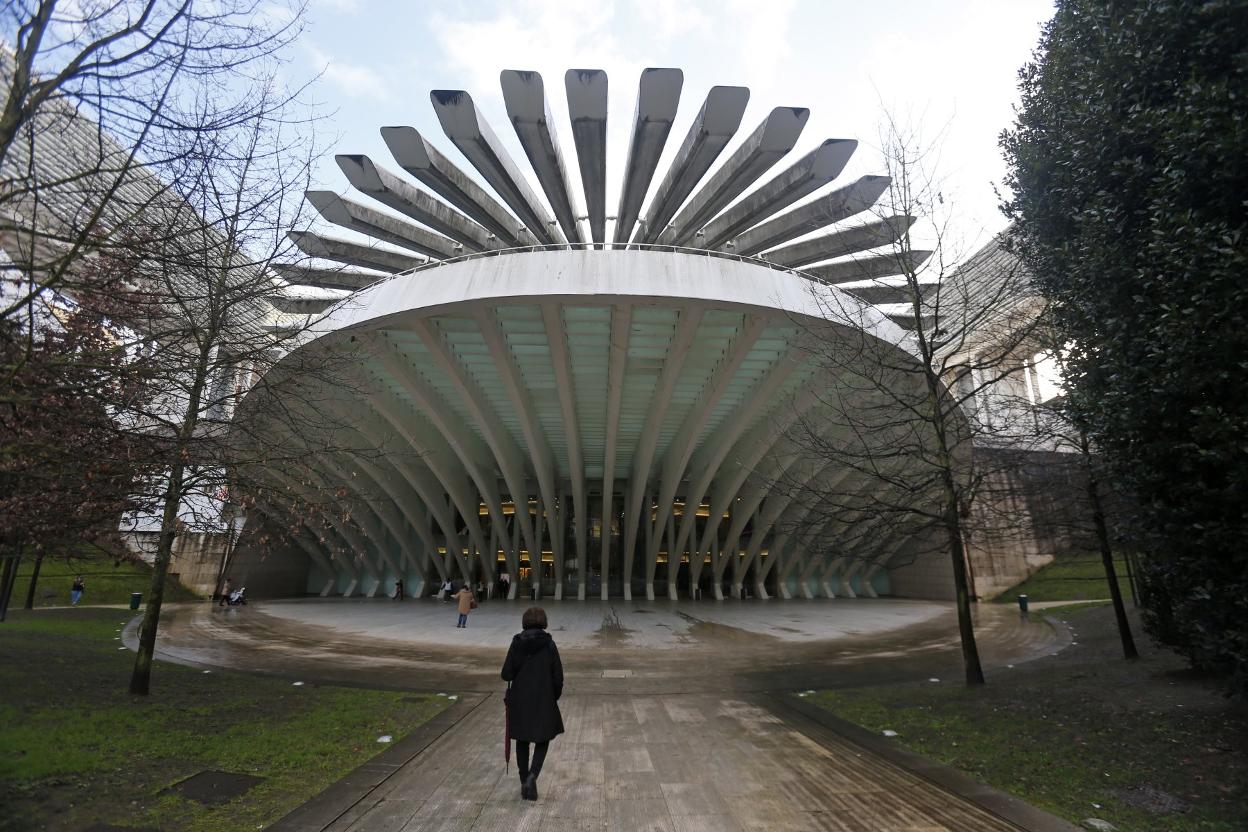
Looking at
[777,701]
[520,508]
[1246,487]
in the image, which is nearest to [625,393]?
[520,508]

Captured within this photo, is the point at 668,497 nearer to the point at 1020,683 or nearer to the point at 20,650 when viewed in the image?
the point at 1020,683

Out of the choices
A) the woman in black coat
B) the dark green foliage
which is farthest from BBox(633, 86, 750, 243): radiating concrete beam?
the woman in black coat

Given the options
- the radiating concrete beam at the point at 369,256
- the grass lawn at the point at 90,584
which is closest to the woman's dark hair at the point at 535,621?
the radiating concrete beam at the point at 369,256

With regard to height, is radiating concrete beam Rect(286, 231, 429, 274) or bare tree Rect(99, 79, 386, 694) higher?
radiating concrete beam Rect(286, 231, 429, 274)

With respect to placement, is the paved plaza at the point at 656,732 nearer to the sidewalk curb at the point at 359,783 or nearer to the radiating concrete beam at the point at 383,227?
the sidewalk curb at the point at 359,783

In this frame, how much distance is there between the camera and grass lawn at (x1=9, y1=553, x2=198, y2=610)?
21.7 m

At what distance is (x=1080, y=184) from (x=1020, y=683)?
7.07 metres

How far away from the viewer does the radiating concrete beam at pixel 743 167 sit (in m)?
18.5

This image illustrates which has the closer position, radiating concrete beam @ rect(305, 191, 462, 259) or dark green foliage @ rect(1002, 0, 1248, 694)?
dark green foliage @ rect(1002, 0, 1248, 694)

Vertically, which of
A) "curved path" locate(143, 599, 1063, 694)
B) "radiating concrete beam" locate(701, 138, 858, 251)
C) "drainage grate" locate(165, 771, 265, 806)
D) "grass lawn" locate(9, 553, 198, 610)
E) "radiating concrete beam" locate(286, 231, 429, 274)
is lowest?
"curved path" locate(143, 599, 1063, 694)

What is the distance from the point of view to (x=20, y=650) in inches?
386

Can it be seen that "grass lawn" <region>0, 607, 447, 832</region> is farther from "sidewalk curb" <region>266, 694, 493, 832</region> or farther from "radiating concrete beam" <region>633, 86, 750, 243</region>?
"radiating concrete beam" <region>633, 86, 750, 243</region>

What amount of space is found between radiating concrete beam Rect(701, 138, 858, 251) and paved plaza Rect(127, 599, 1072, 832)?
1665cm

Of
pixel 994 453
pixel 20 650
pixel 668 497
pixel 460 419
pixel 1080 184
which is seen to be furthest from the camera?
pixel 668 497
